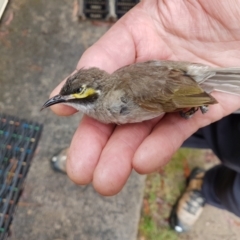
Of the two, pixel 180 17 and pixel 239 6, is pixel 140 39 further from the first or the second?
pixel 239 6

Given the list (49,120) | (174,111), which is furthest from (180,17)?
(49,120)

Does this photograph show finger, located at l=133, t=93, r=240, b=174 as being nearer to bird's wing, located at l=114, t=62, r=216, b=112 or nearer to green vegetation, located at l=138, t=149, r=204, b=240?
bird's wing, located at l=114, t=62, r=216, b=112

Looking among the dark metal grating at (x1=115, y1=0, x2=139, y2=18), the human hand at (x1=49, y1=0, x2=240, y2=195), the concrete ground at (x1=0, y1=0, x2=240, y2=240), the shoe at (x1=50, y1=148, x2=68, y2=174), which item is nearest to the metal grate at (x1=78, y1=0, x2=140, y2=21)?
the dark metal grating at (x1=115, y1=0, x2=139, y2=18)

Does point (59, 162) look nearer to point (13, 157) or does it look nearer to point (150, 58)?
point (13, 157)

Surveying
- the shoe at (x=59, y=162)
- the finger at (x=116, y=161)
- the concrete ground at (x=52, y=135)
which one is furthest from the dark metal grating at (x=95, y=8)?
the finger at (x=116, y=161)

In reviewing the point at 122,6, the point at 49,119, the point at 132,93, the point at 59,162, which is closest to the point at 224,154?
the point at 132,93

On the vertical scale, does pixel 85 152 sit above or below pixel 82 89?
below
